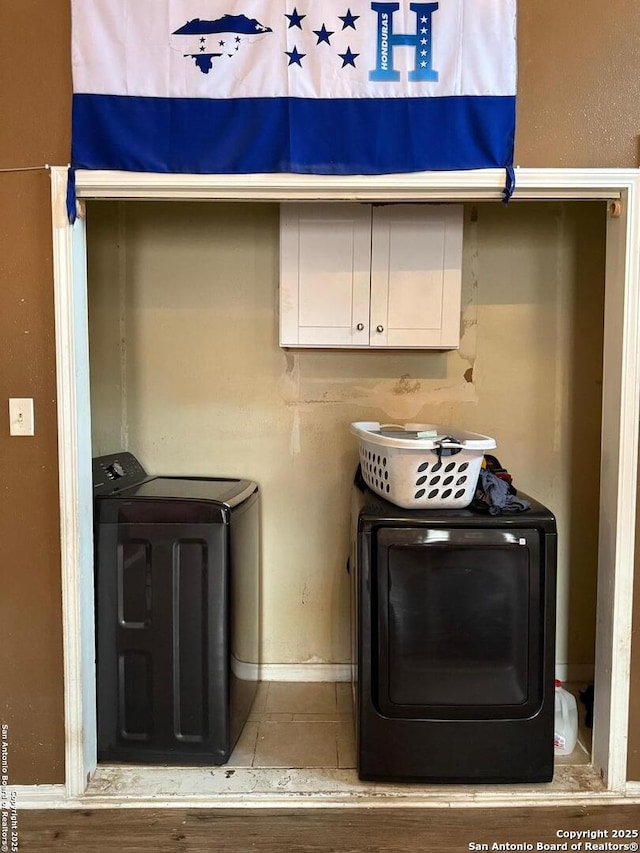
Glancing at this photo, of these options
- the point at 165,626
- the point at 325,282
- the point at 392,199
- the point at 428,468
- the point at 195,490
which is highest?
the point at 392,199

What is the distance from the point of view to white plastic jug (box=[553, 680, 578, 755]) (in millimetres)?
2055

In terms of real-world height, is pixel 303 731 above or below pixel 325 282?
below

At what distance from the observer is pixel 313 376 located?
2.53 m

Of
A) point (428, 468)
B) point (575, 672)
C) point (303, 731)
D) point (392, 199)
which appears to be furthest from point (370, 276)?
point (575, 672)

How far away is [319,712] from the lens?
2.34 m

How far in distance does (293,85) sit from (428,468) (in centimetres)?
128

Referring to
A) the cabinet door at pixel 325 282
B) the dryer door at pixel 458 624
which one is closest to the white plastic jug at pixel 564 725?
the dryer door at pixel 458 624

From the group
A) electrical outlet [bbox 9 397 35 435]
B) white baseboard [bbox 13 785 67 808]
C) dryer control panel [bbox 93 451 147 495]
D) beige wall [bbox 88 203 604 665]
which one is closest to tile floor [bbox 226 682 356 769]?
beige wall [bbox 88 203 604 665]

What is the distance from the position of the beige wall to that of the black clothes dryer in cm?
74

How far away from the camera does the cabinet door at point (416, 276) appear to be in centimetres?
227

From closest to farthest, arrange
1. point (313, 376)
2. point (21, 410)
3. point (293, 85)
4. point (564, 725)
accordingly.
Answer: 1. point (293, 85)
2. point (21, 410)
3. point (564, 725)
4. point (313, 376)

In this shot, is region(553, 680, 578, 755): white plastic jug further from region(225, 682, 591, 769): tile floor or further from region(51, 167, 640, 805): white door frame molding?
region(51, 167, 640, 805): white door frame molding

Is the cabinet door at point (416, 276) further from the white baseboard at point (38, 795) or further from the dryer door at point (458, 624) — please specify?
the white baseboard at point (38, 795)

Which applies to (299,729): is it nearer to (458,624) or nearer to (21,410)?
(458,624)
